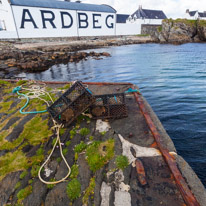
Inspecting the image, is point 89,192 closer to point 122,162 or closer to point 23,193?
point 122,162

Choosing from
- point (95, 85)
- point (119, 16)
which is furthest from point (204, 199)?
point (119, 16)

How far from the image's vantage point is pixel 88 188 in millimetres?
2756

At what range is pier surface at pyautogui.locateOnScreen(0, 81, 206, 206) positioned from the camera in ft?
8.27

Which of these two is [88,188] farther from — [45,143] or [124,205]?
[45,143]

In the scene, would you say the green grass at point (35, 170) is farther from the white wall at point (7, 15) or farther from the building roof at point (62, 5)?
the building roof at point (62, 5)

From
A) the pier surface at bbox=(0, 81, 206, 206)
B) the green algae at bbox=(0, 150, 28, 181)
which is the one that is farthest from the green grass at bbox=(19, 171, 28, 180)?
the green algae at bbox=(0, 150, 28, 181)

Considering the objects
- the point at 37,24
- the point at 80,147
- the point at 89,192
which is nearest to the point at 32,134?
the point at 80,147

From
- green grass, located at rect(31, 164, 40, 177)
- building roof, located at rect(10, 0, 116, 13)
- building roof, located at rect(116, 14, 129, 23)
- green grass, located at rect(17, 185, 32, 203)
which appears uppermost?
building roof, located at rect(116, 14, 129, 23)

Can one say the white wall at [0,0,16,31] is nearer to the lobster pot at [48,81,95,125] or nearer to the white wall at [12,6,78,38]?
the white wall at [12,6,78,38]

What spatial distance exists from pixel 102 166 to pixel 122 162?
456 mm

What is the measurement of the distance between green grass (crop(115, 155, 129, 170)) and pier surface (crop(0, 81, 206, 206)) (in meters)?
0.04

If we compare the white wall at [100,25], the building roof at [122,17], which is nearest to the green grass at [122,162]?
the white wall at [100,25]

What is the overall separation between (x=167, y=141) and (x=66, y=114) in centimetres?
300

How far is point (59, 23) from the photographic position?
35.0 meters
